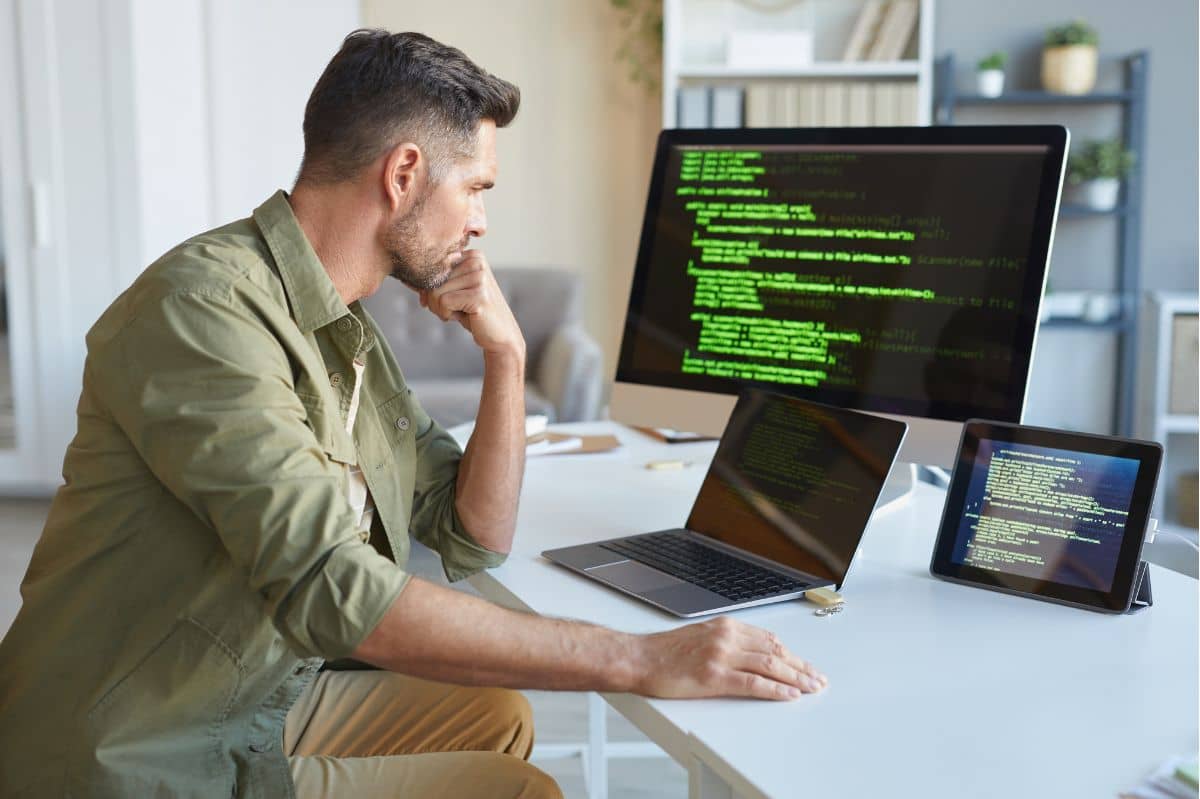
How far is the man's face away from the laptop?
33 centimetres

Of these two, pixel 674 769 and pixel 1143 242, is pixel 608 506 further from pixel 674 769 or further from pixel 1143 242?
pixel 1143 242

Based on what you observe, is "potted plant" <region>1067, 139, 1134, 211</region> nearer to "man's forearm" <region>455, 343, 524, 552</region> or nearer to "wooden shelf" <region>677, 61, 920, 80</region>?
"wooden shelf" <region>677, 61, 920, 80</region>

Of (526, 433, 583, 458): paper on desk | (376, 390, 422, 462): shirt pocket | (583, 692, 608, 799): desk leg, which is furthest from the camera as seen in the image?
(583, 692, 608, 799): desk leg

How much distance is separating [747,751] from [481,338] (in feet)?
2.42

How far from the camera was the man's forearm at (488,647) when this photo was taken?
911 mm

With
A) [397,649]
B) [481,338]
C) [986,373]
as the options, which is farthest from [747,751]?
[481,338]

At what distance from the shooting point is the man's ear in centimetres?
116

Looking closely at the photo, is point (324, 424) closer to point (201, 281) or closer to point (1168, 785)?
point (201, 281)

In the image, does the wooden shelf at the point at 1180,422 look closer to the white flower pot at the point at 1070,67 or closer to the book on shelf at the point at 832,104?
the white flower pot at the point at 1070,67

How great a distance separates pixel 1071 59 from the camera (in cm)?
417

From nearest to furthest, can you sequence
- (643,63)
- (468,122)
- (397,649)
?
(397,649) < (468,122) < (643,63)

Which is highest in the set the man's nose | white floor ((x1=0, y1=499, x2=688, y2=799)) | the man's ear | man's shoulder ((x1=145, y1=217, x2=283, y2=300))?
the man's ear

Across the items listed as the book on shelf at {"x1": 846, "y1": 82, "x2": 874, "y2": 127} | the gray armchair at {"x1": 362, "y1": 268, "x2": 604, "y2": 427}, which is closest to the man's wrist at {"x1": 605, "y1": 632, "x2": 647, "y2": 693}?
the gray armchair at {"x1": 362, "y1": 268, "x2": 604, "y2": 427}

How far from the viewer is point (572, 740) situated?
2.34 meters
